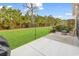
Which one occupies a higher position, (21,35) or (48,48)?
(21,35)

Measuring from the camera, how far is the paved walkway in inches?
68.1

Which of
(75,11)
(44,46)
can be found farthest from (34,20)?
(75,11)

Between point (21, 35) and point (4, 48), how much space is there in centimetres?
18

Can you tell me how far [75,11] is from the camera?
1760 millimetres

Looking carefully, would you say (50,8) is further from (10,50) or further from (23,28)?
(10,50)

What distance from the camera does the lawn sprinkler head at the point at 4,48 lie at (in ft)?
5.54

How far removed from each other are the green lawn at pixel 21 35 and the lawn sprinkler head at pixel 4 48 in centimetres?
3

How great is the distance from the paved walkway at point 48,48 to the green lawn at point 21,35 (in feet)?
0.12

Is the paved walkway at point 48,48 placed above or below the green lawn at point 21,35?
below

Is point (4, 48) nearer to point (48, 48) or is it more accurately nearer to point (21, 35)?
point (21, 35)

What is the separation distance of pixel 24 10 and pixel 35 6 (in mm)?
99

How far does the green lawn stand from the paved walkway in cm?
4

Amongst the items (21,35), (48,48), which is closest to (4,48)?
(21,35)

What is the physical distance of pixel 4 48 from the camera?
1.70 metres
